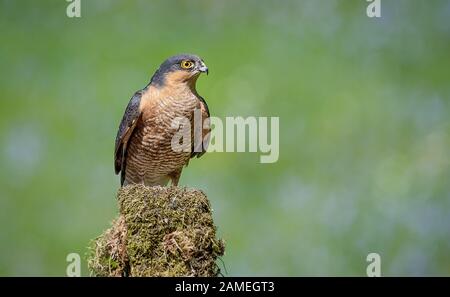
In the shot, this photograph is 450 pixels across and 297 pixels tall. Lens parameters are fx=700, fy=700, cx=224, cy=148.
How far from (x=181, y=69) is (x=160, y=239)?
8.45ft

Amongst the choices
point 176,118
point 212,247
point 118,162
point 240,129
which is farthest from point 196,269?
point 240,129

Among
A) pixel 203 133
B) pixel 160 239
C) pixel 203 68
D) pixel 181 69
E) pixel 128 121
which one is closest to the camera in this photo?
pixel 160 239

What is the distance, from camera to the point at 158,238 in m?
4.61

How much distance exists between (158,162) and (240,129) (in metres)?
3.81

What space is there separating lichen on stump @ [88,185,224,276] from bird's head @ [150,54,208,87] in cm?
209

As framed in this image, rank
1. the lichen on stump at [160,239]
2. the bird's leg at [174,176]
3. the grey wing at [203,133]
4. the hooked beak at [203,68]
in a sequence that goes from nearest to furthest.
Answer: the lichen on stump at [160,239] < the hooked beak at [203,68] < the grey wing at [203,133] < the bird's leg at [174,176]

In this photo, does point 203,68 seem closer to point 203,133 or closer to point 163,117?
point 163,117

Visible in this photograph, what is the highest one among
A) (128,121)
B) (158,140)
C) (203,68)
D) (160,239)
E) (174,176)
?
(203,68)

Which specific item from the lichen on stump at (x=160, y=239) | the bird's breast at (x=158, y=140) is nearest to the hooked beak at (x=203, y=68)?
the bird's breast at (x=158, y=140)

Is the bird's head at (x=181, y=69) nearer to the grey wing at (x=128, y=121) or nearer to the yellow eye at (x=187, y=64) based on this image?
the yellow eye at (x=187, y=64)

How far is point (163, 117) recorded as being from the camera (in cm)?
686

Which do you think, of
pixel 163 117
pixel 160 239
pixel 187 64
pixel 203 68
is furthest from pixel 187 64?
pixel 160 239

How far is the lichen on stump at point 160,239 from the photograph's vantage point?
454cm

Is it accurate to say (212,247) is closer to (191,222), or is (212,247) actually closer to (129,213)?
(191,222)
